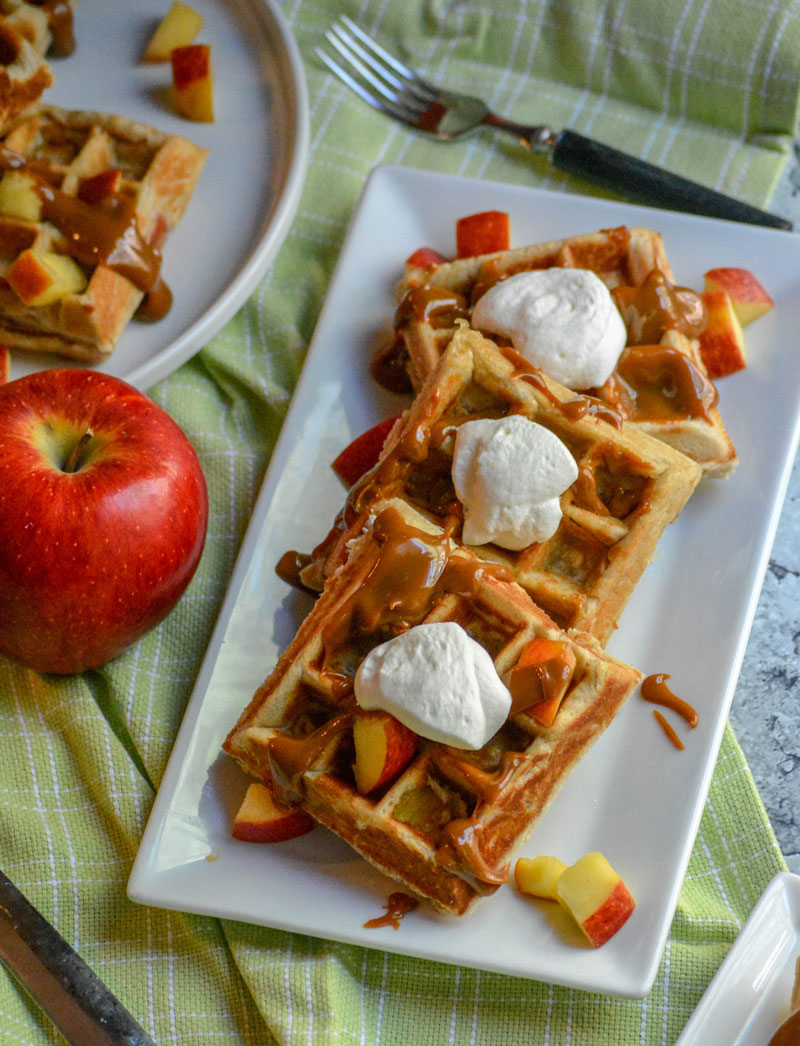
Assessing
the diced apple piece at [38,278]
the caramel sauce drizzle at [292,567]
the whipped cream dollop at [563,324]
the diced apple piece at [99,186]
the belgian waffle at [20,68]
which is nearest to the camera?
the whipped cream dollop at [563,324]

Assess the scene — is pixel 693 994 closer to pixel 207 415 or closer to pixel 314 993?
pixel 314 993

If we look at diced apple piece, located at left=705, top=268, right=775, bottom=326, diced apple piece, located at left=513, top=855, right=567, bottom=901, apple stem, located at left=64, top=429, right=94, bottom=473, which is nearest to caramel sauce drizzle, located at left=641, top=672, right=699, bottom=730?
diced apple piece, located at left=513, top=855, right=567, bottom=901

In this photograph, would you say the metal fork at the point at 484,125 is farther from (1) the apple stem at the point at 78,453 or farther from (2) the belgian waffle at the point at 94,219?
(1) the apple stem at the point at 78,453

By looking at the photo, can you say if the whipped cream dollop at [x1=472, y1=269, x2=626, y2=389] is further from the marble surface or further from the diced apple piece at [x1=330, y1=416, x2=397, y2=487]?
the marble surface

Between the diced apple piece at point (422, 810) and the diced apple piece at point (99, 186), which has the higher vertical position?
the diced apple piece at point (99, 186)

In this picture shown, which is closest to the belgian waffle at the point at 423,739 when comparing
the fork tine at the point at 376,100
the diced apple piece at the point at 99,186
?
the diced apple piece at the point at 99,186

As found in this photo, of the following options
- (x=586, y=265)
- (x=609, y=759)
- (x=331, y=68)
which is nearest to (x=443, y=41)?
(x=331, y=68)
